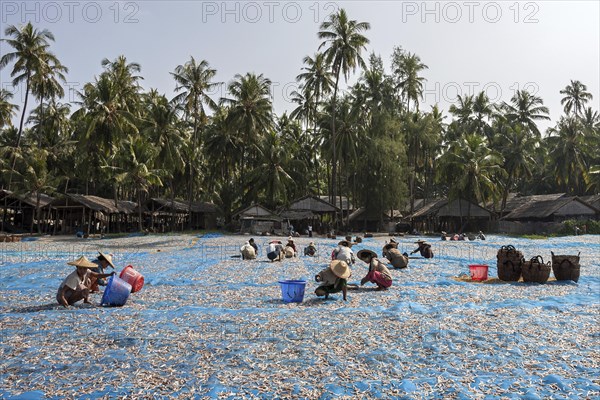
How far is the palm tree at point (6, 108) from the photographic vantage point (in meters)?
47.0

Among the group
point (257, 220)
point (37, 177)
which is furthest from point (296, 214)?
point (37, 177)

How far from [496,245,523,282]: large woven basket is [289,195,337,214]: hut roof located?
3138 centimetres

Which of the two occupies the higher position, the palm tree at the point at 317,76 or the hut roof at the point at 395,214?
the palm tree at the point at 317,76

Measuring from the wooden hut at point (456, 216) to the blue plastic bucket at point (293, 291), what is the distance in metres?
39.4

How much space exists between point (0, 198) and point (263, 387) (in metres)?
44.6

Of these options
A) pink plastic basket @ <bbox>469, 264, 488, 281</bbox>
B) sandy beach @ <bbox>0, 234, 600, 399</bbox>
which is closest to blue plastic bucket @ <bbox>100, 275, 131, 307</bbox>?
sandy beach @ <bbox>0, 234, 600, 399</bbox>

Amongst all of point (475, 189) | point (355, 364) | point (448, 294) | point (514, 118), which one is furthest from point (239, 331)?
point (514, 118)

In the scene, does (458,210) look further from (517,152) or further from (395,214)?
(395,214)

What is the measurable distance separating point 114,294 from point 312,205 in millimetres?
36204

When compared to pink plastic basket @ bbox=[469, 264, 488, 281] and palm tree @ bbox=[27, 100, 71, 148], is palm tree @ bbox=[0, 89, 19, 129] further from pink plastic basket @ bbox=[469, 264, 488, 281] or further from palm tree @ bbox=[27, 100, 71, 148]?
pink plastic basket @ bbox=[469, 264, 488, 281]

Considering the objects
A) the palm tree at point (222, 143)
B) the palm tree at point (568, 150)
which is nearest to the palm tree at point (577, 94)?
the palm tree at point (568, 150)

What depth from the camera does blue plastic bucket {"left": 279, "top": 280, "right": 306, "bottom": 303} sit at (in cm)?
1004

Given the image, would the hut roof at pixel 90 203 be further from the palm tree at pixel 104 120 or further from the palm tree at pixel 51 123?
the palm tree at pixel 51 123

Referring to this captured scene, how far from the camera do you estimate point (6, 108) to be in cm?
4750
